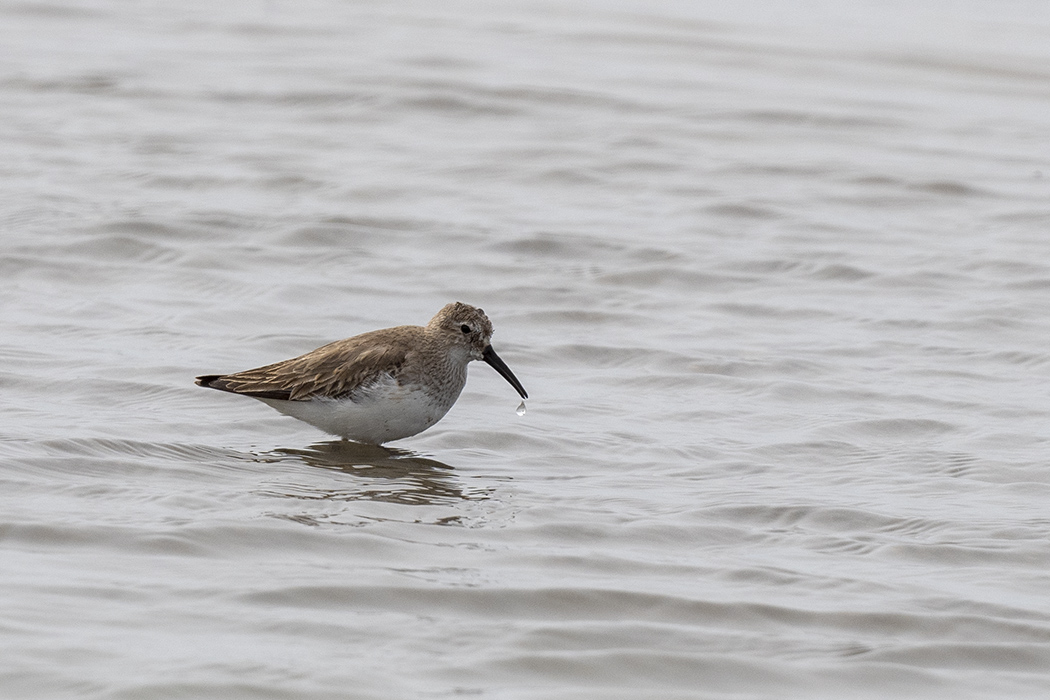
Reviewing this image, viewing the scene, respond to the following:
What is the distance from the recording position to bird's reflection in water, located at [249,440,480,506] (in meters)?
7.52

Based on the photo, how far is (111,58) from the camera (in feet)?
62.3

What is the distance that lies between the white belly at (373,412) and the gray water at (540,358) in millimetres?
198

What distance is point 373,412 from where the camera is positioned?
324 inches

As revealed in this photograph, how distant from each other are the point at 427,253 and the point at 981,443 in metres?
5.17

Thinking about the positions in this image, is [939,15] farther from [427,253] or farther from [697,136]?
[427,253]

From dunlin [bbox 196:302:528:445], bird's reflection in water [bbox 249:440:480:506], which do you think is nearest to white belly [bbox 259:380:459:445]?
dunlin [bbox 196:302:528:445]

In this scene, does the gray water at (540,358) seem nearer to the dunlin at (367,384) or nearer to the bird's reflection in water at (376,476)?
the bird's reflection in water at (376,476)

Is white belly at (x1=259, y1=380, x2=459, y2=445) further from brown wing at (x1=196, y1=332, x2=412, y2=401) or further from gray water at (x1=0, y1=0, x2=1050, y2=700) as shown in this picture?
gray water at (x1=0, y1=0, x2=1050, y2=700)

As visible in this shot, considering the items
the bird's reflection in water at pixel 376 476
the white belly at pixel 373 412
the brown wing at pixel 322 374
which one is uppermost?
the brown wing at pixel 322 374

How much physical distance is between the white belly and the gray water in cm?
20

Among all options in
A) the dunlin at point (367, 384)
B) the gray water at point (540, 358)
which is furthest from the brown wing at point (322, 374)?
the gray water at point (540, 358)

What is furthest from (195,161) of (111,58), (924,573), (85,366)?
(924,573)

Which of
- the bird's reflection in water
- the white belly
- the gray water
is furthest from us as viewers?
the white belly

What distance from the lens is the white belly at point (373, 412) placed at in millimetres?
8234
